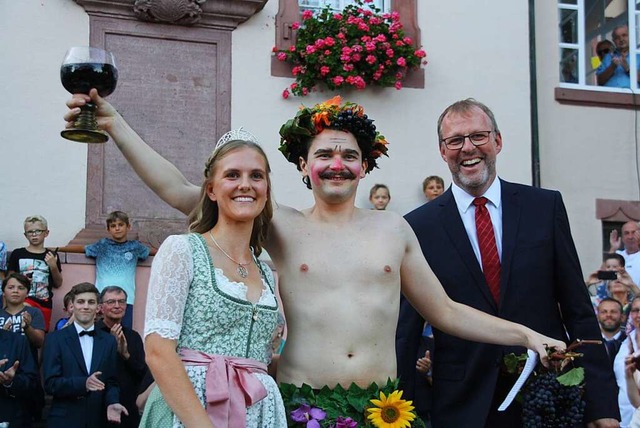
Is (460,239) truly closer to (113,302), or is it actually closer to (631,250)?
(113,302)

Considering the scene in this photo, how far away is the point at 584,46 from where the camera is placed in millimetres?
12914

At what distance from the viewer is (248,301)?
378 centimetres

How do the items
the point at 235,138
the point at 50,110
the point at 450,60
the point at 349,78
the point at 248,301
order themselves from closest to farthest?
the point at 248,301
the point at 235,138
the point at 50,110
the point at 349,78
the point at 450,60

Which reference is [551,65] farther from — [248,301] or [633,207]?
[248,301]

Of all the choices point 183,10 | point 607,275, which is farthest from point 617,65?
point 183,10

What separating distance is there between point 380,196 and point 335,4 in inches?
102

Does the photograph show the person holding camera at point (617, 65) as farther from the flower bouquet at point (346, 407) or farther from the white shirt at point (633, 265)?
the flower bouquet at point (346, 407)

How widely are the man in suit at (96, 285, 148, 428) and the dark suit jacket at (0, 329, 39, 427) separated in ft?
1.94

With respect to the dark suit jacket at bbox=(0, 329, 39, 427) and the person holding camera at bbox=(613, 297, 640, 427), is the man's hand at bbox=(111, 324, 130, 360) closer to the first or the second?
the dark suit jacket at bbox=(0, 329, 39, 427)

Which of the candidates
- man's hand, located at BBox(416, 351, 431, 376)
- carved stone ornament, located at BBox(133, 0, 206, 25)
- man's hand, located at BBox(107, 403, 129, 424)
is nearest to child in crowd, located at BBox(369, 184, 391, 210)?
carved stone ornament, located at BBox(133, 0, 206, 25)

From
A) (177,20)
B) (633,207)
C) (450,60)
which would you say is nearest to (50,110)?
(177,20)

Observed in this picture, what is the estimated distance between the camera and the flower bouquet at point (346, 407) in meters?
4.02

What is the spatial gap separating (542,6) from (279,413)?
9.72 meters

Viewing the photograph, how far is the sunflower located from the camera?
13.4ft
